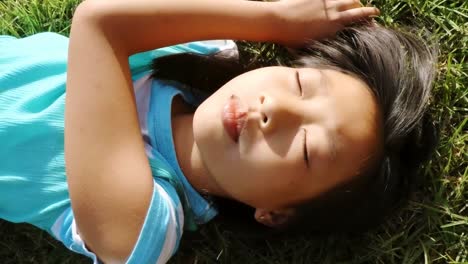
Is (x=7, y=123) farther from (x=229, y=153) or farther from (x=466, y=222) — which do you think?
(x=466, y=222)

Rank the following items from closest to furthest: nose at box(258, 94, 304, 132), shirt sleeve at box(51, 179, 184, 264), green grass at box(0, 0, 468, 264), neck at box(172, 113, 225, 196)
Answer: nose at box(258, 94, 304, 132) → shirt sleeve at box(51, 179, 184, 264) → neck at box(172, 113, 225, 196) → green grass at box(0, 0, 468, 264)

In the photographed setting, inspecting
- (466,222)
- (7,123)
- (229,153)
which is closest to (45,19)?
(7,123)

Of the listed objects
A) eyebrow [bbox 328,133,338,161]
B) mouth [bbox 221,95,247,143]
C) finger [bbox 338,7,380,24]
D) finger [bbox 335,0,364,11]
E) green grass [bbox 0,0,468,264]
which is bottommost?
green grass [bbox 0,0,468,264]

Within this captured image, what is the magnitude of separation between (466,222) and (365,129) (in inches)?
26.1

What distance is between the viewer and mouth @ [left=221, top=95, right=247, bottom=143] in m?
1.76

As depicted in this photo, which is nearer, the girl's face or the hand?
the girl's face

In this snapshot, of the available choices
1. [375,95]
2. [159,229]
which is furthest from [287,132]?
[159,229]

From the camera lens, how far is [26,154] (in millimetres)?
2059

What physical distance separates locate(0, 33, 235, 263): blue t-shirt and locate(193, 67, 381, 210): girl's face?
21 cm

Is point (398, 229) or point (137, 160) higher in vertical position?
point (137, 160)

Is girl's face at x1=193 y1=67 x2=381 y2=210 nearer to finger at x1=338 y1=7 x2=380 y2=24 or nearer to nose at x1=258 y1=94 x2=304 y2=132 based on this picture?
nose at x1=258 y1=94 x2=304 y2=132

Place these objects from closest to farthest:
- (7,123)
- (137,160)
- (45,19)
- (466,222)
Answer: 1. (137,160)
2. (7,123)
3. (466,222)
4. (45,19)

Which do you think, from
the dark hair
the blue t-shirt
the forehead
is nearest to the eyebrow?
the forehead

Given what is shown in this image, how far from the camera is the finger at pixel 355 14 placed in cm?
207
